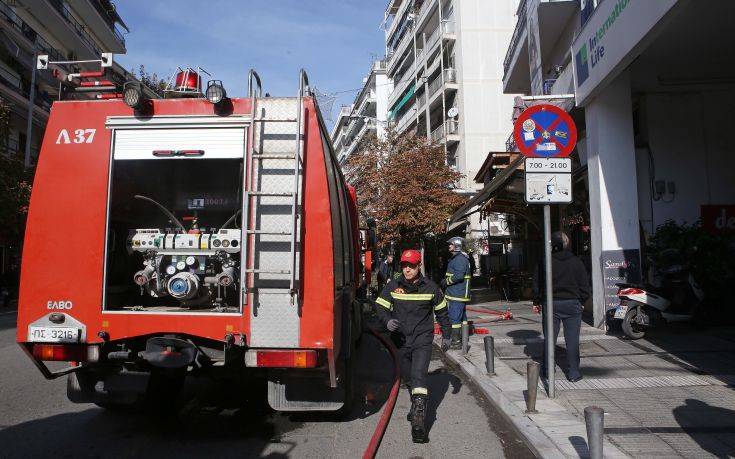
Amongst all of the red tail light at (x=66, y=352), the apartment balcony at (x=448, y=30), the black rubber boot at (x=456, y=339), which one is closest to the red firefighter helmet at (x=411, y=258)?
the red tail light at (x=66, y=352)

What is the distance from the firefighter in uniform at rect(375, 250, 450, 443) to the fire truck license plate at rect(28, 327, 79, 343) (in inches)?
109

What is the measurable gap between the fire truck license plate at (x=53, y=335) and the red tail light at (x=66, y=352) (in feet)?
0.21

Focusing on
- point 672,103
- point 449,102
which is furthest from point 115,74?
point 449,102

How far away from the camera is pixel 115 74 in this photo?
18.1ft

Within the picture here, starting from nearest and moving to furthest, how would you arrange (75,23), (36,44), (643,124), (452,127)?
1. (643,124)
2. (36,44)
3. (75,23)
4. (452,127)

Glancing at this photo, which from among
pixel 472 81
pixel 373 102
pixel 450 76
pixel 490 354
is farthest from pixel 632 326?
pixel 373 102

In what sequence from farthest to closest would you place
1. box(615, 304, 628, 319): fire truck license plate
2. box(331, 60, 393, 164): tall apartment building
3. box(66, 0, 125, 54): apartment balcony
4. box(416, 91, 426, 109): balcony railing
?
box(331, 60, 393, 164): tall apartment building, box(416, 91, 426, 109): balcony railing, box(66, 0, 125, 54): apartment balcony, box(615, 304, 628, 319): fire truck license plate

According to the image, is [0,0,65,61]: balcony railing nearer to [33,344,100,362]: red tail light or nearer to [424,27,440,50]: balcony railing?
[424,27,440,50]: balcony railing

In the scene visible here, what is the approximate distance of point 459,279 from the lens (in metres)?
9.30

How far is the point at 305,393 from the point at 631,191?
7.66m

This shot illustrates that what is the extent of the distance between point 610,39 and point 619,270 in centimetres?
401

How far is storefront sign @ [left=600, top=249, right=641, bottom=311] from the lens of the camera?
383 inches

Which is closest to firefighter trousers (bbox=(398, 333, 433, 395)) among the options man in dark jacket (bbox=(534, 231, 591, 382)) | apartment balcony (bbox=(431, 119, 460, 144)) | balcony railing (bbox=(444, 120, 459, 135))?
man in dark jacket (bbox=(534, 231, 591, 382))

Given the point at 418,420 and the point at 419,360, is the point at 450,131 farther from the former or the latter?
the point at 418,420
